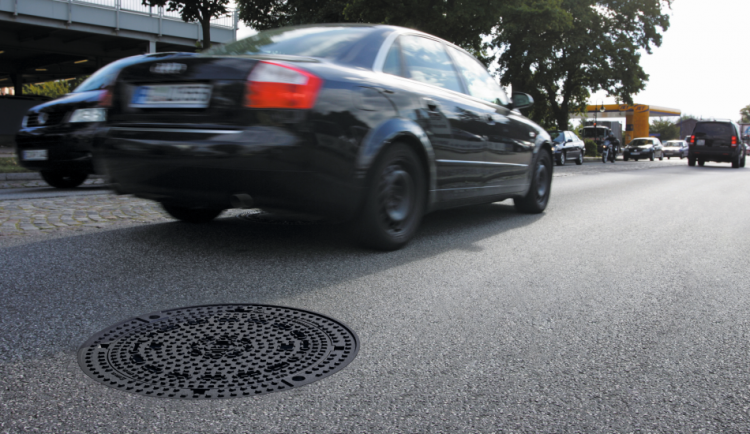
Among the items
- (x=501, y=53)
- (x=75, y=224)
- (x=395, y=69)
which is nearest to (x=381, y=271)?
(x=395, y=69)

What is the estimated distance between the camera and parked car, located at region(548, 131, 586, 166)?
24.8m

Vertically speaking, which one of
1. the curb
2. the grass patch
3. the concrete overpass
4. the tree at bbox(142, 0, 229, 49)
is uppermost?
the concrete overpass

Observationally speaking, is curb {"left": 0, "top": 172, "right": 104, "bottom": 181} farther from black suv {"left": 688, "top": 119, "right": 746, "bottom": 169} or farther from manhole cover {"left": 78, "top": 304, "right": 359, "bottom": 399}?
black suv {"left": 688, "top": 119, "right": 746, "bottom": 169}

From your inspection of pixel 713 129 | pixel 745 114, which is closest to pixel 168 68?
pixel 713 129

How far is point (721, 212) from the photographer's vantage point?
26.2 feet

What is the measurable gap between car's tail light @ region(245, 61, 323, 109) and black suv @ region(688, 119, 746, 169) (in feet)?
86.9

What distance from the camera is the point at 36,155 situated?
803 centimetres

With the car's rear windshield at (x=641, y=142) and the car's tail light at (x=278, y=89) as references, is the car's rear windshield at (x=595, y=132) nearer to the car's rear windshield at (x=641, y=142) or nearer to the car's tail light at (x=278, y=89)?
the car's rear windshield at (x=641, y=142)

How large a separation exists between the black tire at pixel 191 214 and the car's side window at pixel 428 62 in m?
2.06

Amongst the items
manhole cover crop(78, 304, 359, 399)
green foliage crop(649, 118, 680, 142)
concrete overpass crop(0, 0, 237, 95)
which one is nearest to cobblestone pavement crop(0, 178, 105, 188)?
manhole cover crop(78, 304, 359, 399)

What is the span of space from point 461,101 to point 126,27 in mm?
23602

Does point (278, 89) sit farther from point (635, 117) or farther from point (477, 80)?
point (635, 117)

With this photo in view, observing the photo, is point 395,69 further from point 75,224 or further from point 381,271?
point 75,224

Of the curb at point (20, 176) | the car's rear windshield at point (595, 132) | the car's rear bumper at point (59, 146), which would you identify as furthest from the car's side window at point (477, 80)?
the car's rear windshield at point (595, 132)
